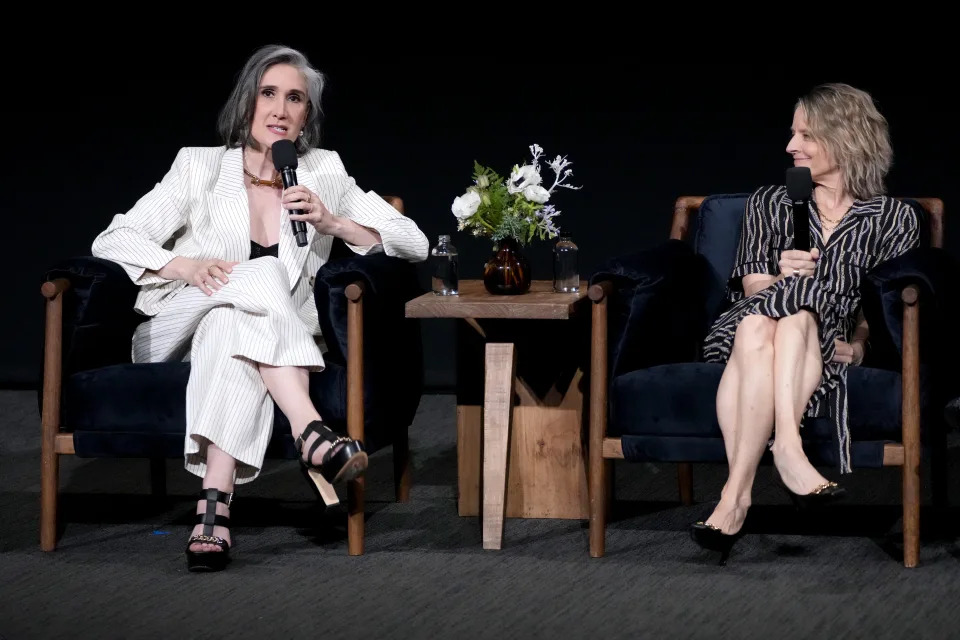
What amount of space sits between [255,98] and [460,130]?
1861 millimetres

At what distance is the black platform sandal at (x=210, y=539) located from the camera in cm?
309

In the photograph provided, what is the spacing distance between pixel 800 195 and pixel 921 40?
2.30m

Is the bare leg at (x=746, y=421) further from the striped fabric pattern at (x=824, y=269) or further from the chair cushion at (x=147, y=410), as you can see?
the chair cushion at (x=147, y=410)

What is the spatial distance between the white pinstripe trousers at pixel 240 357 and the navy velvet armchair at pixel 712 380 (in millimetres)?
743

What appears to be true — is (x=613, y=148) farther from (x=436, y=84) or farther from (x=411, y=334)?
(x=411, y=334)

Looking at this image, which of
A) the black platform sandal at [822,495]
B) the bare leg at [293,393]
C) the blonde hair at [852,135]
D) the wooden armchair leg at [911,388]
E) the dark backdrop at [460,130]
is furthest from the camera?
the dark backdrop at [460,130]

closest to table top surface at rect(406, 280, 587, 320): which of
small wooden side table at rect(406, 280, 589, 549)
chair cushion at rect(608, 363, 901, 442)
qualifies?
small wooden side table at rect(406, 280, 589, 549)

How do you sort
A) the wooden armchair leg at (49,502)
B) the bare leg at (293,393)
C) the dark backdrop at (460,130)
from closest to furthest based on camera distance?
the bare leg at (293,393)
the wooden armchair leg at (49,502)
the dark backdrop at (460,130)

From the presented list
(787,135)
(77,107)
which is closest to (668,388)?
(787,135)

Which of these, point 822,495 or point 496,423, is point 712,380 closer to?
point 822,495

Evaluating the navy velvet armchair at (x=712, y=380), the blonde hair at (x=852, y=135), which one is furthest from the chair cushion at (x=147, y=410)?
the blonde hair at (x=852, y=135)

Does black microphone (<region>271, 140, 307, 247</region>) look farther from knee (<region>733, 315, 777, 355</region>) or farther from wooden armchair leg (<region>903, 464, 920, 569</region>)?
wooden armchair leg (<region>903, 464, 920, 569</region>)

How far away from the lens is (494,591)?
9.68ft

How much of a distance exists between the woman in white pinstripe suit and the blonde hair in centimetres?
114
